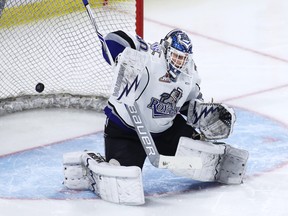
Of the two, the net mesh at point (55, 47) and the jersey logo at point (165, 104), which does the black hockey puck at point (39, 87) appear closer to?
the net mesh at point (55, 47)

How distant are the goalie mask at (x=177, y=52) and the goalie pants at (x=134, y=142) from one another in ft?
0.95

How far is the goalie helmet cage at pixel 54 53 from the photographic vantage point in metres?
4.58

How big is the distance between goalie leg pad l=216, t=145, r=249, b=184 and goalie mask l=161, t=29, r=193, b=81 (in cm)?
39

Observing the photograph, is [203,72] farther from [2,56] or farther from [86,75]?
[2,56]

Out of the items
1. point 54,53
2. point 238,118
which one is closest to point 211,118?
point 238,118

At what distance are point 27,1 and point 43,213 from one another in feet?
5.70

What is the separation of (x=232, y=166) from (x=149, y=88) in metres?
0.45

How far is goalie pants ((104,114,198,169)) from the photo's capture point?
353 cm

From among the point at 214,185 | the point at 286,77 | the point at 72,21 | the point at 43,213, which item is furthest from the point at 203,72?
the point at 43,213

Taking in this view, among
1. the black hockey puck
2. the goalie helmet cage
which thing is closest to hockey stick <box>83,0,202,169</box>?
the goalie helmet cage

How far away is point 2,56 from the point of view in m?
4.84

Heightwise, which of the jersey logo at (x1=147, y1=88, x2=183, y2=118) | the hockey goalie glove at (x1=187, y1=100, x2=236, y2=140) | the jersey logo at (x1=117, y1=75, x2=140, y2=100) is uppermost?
the jersey logo at (x1=117, y1=75, x2=140, y2=100)

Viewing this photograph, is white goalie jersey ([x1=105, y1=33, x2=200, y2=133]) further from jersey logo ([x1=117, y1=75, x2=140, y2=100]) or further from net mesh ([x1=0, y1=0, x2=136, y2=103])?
net mesh ([x1=0, y1=0, x2=136, y2=103])

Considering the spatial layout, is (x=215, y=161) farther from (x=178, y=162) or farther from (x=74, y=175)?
(x=74, y=175)
